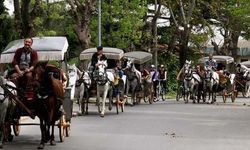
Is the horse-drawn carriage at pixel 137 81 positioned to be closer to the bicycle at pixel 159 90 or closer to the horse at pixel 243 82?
the bicycle at pixel 159 90

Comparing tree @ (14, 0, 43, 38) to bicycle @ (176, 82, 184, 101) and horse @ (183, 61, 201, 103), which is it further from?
bicycle @ (176, 82, 184, 101)

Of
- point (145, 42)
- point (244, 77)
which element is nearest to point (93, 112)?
point (244, 77)

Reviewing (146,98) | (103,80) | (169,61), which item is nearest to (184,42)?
(169,61)

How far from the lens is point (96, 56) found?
74.4 ft

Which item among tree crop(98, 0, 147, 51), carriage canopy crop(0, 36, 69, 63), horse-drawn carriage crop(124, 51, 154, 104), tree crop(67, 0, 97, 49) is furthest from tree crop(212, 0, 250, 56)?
carriage canopy crop(0, 36, 69, 63)

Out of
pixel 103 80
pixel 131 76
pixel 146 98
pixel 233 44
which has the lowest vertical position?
pixel 146 98

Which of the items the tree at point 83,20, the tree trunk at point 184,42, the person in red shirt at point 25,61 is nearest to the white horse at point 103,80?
the person in red shirt at point 25,61

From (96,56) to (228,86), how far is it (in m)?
15.2

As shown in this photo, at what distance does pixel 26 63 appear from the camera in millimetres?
14586

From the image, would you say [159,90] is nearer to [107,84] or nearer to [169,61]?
[107,84]

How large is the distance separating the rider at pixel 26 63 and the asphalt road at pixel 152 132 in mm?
1548

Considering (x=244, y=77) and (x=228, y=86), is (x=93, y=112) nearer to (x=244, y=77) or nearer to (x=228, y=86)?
(x=228, y=86)

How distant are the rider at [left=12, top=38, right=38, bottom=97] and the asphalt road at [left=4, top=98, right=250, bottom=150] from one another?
5.08ft

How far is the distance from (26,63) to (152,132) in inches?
187
